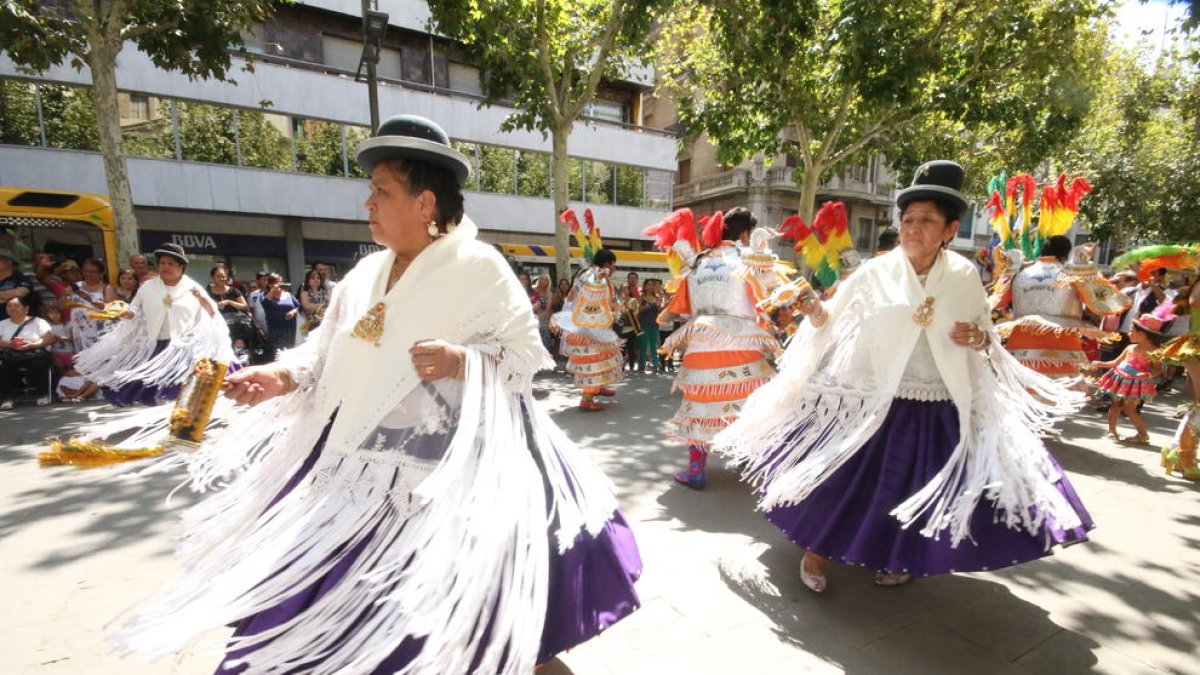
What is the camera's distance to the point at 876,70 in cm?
855

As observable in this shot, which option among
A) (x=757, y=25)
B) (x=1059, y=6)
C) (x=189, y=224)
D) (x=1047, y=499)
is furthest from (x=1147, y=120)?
(x=189, y=224)

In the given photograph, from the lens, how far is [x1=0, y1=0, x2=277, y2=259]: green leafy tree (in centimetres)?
704

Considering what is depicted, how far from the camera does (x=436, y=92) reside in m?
17.6

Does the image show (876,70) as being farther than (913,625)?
Yes

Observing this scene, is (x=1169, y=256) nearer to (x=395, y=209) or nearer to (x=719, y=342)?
(x=719, y=342)

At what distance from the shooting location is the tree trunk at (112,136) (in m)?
7.67

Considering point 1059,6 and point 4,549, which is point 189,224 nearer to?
point 4,549

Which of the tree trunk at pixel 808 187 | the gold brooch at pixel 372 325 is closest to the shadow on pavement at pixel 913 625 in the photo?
the gold brooch at pixel 372 325

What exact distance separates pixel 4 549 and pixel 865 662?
14.9 feet

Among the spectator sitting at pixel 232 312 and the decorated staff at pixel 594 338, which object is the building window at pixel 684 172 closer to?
the decorated staff at pixel 594 338

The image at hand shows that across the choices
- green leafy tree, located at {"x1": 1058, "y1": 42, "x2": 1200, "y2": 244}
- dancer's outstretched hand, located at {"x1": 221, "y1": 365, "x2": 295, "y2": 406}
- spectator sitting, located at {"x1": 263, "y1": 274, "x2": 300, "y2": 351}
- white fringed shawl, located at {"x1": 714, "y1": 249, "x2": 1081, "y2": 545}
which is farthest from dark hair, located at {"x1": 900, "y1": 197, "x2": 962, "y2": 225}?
green leafy tree, located at {"x1": 1058, "y1": 42, "x2": 1200, "y2": 244}

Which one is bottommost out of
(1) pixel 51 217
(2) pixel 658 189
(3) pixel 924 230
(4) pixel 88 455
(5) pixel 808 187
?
(4) pixel 88 455

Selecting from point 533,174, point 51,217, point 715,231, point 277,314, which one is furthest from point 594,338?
point 533,174

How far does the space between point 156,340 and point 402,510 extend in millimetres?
5268
